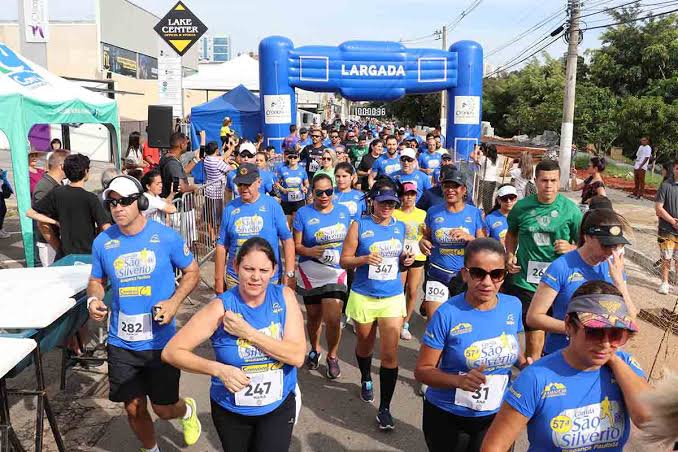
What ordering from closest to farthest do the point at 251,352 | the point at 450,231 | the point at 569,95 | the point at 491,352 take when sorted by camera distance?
the point at 251,352
the point at 491,352
the point at 450,231
the point at 569,95

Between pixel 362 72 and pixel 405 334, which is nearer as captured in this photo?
pixel 405 334

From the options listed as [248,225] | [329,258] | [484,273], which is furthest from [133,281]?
[484,273]

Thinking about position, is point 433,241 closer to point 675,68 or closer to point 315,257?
point 315,257

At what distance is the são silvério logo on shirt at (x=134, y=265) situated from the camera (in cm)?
375

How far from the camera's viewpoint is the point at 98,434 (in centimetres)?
444

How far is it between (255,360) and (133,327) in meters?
1.26

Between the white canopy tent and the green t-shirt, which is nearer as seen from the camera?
the green t-shirt

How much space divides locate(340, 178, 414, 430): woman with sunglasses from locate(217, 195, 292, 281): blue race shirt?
877mm

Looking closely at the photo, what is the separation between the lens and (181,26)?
12484mm

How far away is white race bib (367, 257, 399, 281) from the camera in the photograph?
15.3 ft

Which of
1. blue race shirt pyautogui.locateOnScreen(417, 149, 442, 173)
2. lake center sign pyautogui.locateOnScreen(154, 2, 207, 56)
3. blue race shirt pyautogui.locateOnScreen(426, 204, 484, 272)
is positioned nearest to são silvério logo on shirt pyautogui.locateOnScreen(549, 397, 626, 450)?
blue race shirt pyautogui.locateOnScreen(426, 204, 484, 272)

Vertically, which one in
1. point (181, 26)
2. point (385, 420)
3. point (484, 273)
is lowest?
point (385, 420)

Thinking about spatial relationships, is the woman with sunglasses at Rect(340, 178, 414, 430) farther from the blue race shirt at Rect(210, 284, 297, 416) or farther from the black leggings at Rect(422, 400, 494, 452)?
the blue race shirt at Rect(210, 284, 297, 416)

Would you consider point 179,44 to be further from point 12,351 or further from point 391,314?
point 12,351
